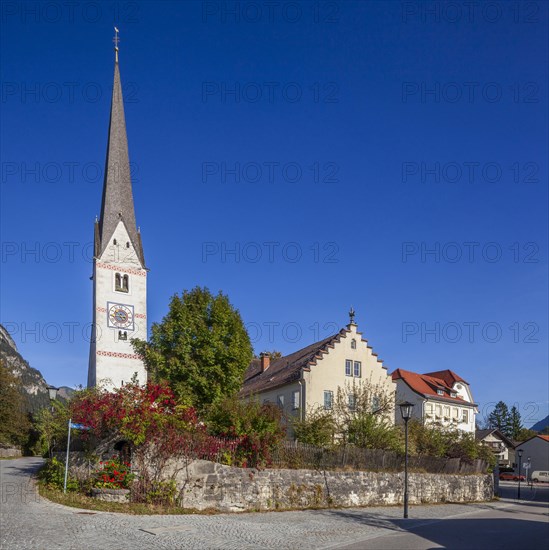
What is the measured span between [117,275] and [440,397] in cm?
3677

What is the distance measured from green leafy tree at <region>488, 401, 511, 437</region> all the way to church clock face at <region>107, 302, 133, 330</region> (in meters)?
98.4

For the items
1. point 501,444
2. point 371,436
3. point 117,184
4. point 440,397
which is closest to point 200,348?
point 371,436

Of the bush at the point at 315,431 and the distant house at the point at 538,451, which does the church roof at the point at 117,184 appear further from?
the distant house at the point at 538,451

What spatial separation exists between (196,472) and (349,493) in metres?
8.13

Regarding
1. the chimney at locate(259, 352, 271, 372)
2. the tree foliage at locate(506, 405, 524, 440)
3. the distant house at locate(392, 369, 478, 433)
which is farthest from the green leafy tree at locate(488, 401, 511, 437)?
the chimney at locate(259, 352, 271, 372)

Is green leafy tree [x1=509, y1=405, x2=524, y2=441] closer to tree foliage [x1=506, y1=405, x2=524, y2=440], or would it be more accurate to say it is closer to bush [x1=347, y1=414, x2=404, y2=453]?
tree foliage [x1=506, y1=405, x2=524, y2=440]

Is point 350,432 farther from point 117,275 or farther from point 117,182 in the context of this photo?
point 117,182

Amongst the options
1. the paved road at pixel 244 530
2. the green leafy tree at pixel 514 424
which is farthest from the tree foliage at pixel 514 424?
the paved road at pixel 244 530

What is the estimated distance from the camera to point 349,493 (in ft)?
84.0

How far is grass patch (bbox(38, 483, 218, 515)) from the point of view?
18297 mm

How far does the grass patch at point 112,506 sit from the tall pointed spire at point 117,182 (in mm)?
40124

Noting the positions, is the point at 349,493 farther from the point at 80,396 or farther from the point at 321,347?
the point at 321,347

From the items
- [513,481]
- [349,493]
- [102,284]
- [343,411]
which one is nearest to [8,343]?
[102,284]

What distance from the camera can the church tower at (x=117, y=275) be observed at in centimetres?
5295
